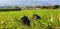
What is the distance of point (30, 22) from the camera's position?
276 inches

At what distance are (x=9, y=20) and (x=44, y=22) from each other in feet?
4.78

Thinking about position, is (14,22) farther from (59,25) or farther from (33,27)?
(59,25)

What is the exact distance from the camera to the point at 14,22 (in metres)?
7.00

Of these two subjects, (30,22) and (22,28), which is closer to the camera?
(22,28)

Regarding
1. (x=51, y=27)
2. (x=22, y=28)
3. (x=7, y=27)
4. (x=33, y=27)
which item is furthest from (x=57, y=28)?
(x=7, y=27)

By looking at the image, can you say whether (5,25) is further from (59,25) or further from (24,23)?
(59,25)

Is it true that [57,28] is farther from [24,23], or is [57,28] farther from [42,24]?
[24,23]

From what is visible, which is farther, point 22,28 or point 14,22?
point 14,22

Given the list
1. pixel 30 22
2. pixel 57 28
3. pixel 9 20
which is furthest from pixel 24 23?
pixel 57 28

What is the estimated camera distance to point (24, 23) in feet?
22.8

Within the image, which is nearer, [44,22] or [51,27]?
[51,27]

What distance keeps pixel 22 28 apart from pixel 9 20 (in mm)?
924

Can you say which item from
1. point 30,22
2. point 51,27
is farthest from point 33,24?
point 51,27

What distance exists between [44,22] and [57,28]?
633mm
